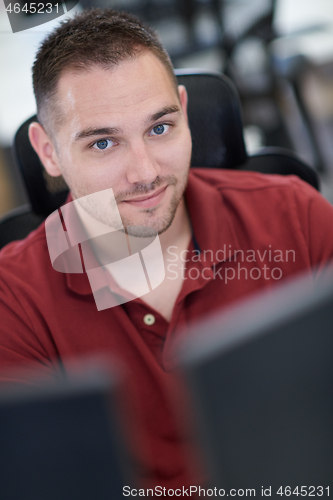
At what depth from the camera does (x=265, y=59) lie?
215cm

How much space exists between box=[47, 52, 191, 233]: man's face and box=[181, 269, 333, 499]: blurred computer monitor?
467 mm

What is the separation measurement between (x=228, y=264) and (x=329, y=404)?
0.52m

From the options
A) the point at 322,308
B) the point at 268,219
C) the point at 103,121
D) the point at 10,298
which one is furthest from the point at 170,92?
the point at 322,308

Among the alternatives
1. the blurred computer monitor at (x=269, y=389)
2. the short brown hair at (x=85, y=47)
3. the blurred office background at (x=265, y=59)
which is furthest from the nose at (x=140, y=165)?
the blurred office background at (x=265, y=59)

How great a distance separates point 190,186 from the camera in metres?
0.83

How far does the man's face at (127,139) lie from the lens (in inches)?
24.9

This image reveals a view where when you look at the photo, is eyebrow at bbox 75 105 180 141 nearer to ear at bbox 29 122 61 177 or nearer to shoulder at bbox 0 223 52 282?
ear at bbox 29 122 61 177

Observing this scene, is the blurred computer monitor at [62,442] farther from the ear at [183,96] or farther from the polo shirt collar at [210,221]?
the ear at [183,96]

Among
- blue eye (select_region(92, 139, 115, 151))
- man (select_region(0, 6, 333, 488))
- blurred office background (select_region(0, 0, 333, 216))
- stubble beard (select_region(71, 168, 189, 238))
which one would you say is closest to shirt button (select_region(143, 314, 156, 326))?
man (select_region(0, 6, 333, 488))

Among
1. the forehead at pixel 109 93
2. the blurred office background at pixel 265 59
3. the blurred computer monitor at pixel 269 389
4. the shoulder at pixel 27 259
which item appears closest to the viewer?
the blurred computer monitor at pixel 269 389

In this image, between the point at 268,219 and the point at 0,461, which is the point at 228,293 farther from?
the point at 0,461

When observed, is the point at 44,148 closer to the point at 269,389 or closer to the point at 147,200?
the point at 147,200

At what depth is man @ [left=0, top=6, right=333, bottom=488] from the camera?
0.64m

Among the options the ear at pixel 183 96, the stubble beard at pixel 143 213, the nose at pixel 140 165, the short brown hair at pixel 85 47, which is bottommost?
the stubble beard at pixel 143 213
